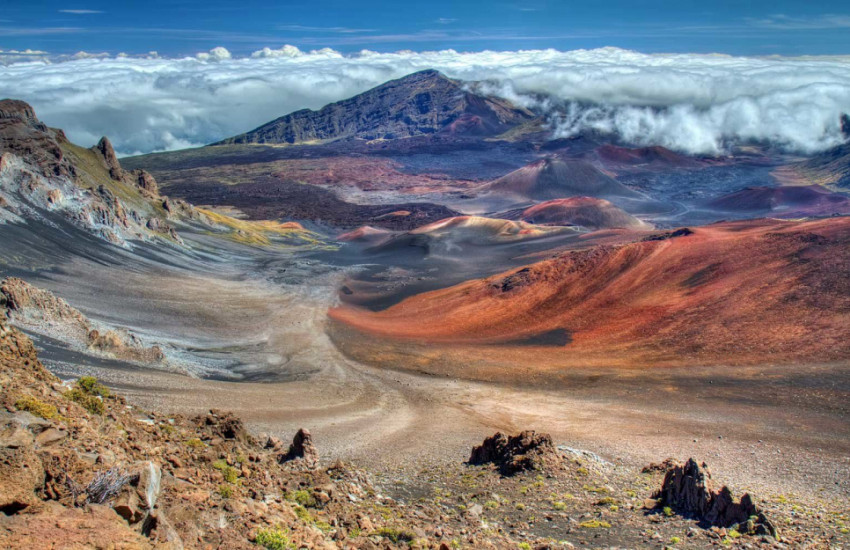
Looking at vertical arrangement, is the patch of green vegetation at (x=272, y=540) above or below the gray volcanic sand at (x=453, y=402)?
above

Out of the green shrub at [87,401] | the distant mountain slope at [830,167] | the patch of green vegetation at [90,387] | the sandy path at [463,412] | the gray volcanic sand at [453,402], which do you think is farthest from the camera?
the distant mountain slope at [830,167]

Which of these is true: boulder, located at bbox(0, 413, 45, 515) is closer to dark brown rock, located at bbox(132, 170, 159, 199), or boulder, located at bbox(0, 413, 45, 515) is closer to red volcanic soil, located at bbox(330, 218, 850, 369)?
red volcanic soil, located at bbox(330, 218, 850, 369)

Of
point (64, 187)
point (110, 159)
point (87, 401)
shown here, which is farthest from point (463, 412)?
point (110, 159)

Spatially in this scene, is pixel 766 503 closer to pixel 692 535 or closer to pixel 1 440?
pixel 692 535

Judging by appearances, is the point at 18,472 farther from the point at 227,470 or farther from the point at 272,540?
the point at 227,470

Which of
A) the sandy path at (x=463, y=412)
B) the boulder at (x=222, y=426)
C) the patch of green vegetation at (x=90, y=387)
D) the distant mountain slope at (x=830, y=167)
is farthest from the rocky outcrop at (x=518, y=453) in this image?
the distant mountain slope at (x=830, y=167)

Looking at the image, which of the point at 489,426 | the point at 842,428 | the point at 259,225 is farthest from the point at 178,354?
the point at 259,225

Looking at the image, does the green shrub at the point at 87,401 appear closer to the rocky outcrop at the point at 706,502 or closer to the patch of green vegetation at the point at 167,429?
the patch of green vegetation at the point at 167,429
